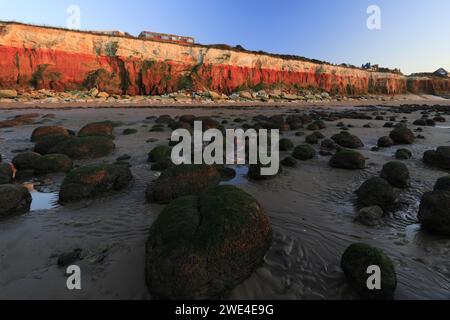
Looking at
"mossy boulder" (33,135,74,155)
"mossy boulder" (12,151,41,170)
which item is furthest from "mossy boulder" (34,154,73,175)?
"mossy boulder" (33,135,74,155)

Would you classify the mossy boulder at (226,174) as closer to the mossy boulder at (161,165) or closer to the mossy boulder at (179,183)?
the mossy boulder at (179,183)

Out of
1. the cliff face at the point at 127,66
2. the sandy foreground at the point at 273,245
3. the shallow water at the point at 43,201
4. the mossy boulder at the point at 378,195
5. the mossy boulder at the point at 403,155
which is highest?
the cliff face at the point at 127,66

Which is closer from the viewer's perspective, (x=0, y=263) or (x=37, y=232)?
(x=0, y=263)

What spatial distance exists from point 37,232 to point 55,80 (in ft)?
144

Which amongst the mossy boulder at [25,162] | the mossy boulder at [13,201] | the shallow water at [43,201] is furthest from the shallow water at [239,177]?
the mossy boulder at [25,162]

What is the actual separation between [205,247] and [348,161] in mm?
7444

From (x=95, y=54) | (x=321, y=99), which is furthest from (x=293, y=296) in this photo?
(x=321, y=99)

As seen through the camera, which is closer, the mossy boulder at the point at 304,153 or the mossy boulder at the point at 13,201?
the mossy boulder at the point at 13,201

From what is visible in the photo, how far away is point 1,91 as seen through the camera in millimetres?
36094

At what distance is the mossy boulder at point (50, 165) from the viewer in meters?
9.22

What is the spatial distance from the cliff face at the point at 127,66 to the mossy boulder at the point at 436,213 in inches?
1834

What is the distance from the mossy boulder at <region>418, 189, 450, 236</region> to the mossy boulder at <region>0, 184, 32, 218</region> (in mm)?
8625

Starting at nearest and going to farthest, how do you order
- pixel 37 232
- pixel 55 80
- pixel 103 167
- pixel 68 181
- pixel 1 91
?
pixel 37 232
pixel 68 181
pixel 103 167
pixel 1 91
pixel 55 80
